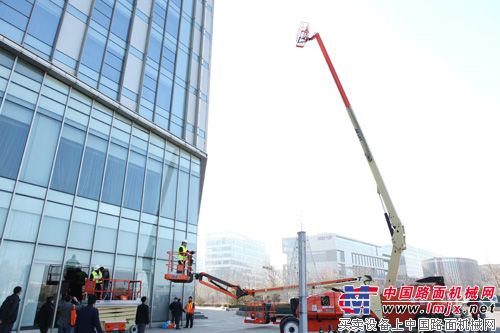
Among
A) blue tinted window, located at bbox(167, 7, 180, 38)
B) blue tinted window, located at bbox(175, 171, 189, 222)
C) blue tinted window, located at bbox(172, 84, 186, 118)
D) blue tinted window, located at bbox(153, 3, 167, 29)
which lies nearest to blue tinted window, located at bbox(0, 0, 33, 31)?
blue tinted window, located at bbox(153, 3, 167, 29)

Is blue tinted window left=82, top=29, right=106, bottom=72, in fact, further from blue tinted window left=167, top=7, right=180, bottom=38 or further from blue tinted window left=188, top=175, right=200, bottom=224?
blue tinted window left=188, top=175, right=200, bottom=224

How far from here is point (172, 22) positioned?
24.7 metres

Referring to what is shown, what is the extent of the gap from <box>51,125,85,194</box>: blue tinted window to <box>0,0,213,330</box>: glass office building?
5 cm

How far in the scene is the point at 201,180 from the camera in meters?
24.5

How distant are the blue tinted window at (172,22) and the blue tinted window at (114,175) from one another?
10.7m

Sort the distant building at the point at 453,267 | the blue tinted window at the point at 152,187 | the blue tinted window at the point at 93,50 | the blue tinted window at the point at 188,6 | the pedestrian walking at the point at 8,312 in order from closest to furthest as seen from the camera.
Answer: the pedestrian walking at the point at 8,312
the blue tinted window at the point at 93,50
the blue tinted window at the point at 152,187
the blue tinted window at the point at 188,6
the distant building at the point at 453,267

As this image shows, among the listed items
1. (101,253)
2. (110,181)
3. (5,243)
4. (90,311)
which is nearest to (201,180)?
(110,181)

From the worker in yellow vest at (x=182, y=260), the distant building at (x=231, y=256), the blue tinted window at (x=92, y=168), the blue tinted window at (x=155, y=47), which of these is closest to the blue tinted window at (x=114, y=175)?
the blue tinted window at (x=92, y=168)

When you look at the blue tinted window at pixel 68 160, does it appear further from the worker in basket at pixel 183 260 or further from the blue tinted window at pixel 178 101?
the blue tinted window at pixel 178 101

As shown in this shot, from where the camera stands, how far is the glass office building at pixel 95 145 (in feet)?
45.1

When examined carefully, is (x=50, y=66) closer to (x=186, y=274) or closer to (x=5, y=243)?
(x=5, y=243)

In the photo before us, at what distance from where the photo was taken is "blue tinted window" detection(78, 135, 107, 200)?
16188mm

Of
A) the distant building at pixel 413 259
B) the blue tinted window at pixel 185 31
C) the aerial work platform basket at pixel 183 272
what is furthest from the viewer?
the distant building at pixel 413 259

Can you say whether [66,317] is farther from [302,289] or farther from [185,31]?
[185,31]
